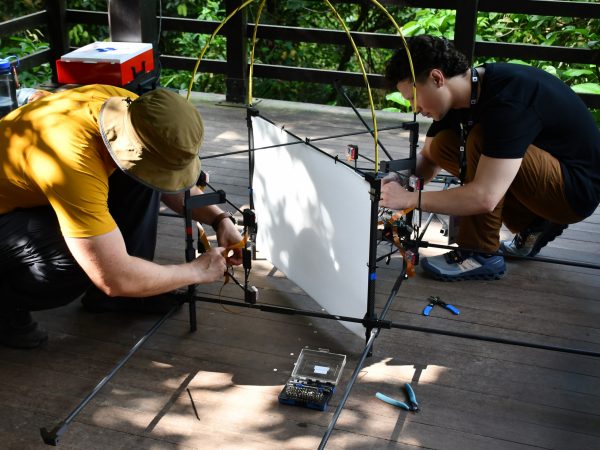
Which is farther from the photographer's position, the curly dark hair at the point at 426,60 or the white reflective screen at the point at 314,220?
the curly dark hair at the point at 426,60

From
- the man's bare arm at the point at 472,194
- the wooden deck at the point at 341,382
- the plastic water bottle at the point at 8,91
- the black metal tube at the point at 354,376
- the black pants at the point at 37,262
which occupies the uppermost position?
the plastic water bottle at the point at 8,91

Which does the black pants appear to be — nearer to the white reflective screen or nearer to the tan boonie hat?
the tan boonie hat

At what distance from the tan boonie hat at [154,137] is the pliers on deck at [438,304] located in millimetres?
1032

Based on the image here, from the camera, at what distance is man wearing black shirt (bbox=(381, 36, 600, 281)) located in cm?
243

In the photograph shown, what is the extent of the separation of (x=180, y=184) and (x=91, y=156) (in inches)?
9.2

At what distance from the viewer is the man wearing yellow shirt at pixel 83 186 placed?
1.95 metres

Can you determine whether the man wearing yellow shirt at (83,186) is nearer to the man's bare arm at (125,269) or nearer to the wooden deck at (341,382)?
the man's bare arm at (125,269)

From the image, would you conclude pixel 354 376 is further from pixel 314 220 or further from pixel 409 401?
pixel 314 220

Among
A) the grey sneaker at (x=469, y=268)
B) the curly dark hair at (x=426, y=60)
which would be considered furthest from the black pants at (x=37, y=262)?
the grey sneaker at (x=469, y=268)

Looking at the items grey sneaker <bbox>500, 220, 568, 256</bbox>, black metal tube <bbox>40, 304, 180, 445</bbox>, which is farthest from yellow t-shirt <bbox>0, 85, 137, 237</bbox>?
grey sneaker <bbox>500, 220, 568, 256</bbox>

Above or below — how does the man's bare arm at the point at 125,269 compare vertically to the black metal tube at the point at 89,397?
above

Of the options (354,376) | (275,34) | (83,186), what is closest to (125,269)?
(83,186)

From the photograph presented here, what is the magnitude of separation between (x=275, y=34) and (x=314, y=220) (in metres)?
2.74

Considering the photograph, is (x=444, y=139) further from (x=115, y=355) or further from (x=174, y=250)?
(x=115, y=355)
